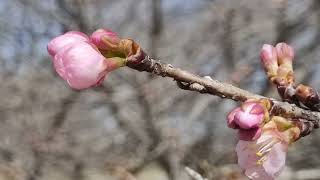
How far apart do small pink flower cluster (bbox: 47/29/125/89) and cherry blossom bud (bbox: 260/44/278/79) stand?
47 cm

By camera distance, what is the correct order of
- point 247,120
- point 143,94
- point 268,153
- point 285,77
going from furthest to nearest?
1. point 143,94
2. point 285,77
3. point 268,153
4. point 247,120

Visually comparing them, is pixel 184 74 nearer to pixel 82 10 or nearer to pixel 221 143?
pixel 82 10

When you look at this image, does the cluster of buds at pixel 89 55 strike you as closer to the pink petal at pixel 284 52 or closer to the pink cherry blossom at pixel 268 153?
the pink cherry blossom at pixel 268 153

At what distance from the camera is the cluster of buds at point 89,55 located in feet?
3.25

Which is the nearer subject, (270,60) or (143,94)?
(270,60)

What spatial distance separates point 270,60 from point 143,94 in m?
2.97

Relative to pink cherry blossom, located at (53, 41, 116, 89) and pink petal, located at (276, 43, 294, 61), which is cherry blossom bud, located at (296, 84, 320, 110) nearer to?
pink petal, located at (276, 43, 294, 61)

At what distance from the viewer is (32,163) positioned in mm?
4195

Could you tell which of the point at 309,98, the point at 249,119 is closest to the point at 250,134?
the point at 249,119

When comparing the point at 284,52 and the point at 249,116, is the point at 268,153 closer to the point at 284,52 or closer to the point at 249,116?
the point at 249,116

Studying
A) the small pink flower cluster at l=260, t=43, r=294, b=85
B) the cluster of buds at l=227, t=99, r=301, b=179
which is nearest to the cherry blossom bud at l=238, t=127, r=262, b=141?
the cluster of buds at l=227, t=99, r=301, b=179

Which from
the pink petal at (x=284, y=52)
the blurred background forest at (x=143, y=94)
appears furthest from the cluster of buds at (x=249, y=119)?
the blurred background forest at (x=143, y=94)

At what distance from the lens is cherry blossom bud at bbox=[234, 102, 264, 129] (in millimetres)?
967

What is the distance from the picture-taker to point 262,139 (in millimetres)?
1066
